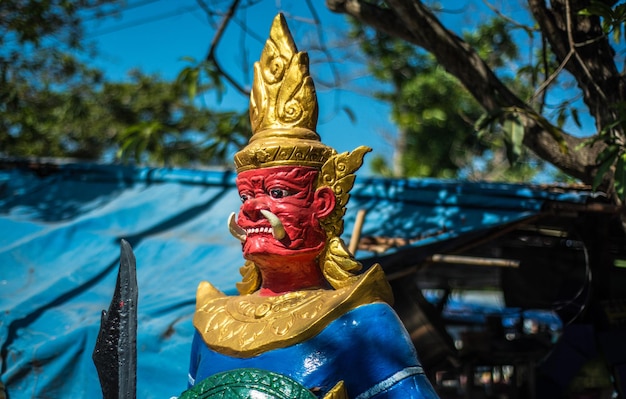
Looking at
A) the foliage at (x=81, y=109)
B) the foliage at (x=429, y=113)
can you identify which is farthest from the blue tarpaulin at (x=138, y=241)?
the foliage at (x=429, y=113)

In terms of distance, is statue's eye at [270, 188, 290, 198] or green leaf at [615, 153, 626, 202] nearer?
statue's eye at [270, 188, 290, 198]

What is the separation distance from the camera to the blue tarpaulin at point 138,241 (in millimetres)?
3262

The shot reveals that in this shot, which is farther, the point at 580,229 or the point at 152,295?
the point at 580,229

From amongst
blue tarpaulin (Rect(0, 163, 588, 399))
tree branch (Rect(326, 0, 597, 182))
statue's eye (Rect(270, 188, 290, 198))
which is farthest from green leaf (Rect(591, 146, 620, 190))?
statue's eye (Rect(270, 188, 290, 198))

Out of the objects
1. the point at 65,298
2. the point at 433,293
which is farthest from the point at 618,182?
the point at 433,293

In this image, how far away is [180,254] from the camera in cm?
421

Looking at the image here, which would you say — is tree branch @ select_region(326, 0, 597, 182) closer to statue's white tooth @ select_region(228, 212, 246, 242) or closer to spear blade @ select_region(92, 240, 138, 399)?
statue's white tooth @ select_region(228, 212, 246, 242)

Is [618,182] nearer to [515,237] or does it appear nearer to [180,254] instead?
[515,237]

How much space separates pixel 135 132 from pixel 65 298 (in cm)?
165

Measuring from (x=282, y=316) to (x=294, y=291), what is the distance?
0.22m

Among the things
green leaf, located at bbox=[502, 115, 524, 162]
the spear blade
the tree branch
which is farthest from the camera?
the tree branch

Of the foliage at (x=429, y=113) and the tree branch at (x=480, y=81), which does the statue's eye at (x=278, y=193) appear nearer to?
the tree branch at (x=480, y=81)

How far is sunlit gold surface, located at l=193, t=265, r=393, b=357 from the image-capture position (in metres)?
2.15

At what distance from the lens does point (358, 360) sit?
2.12 metres
